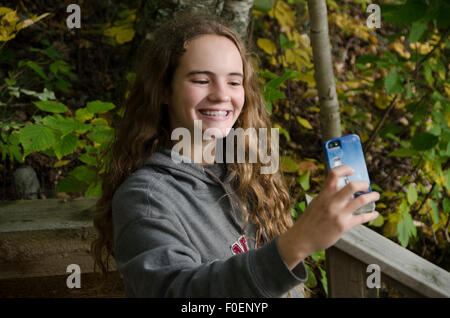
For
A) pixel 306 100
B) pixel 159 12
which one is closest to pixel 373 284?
pixel 159 12

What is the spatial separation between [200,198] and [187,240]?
0.87ft

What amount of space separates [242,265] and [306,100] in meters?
3.08

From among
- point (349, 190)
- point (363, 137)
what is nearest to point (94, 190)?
point (349, 190)

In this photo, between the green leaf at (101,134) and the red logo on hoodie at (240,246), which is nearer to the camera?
the red logo on hoodie at (240,246)

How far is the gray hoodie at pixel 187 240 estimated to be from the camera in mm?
985

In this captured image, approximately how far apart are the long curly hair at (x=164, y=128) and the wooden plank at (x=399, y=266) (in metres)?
0.53

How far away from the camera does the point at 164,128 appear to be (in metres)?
1.57

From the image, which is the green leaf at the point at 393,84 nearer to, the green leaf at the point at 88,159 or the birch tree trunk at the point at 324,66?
the birch tree trunk at the point at 324,66

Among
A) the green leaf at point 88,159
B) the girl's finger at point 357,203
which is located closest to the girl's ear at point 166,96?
the green leaf at point 88,159

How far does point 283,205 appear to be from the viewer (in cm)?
180

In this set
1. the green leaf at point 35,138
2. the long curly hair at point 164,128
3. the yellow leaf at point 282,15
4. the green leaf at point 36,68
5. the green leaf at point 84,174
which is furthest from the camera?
the yellow leaf at point 282,15

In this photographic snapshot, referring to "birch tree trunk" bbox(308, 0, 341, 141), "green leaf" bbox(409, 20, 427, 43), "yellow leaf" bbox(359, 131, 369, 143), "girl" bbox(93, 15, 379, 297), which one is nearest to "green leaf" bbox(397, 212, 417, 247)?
"birch tree trunk" bbox(308, 0, 341, 141)

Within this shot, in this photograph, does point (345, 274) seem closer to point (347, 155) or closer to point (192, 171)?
point (347, 155)

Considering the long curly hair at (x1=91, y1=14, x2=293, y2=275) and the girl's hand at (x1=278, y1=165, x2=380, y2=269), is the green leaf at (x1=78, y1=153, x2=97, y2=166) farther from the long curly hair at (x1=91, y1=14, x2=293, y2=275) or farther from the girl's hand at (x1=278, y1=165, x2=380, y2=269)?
the girl's hand at (x1=278, y1=165, x2=380, y2=269)
